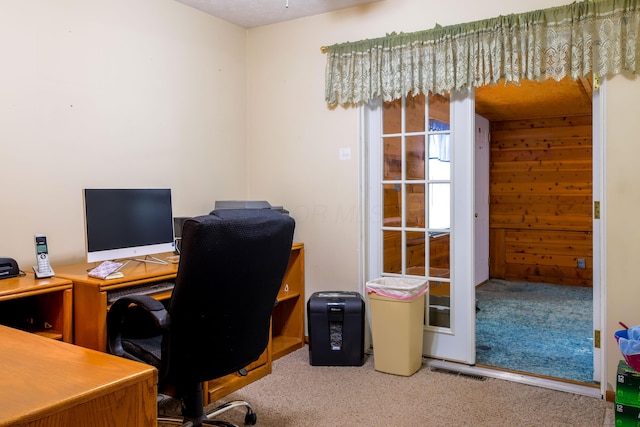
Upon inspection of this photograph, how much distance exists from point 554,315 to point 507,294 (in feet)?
3.38

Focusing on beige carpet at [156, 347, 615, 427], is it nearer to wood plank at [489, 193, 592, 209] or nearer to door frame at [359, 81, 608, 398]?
door frame at [359, 81, 608, 398]

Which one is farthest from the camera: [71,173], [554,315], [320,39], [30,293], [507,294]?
[507,294]

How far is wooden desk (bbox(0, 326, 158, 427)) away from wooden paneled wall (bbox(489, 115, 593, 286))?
6460mm

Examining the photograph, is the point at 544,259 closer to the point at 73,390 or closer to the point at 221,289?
the point at 221,289

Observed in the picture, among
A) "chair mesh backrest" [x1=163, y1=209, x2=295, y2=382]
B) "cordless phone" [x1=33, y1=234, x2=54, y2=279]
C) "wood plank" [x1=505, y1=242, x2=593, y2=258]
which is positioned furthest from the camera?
"wood plank" [x1=505, y1=242, x2=593, y2=258]

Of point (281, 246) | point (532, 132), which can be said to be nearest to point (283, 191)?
point (281, 246)

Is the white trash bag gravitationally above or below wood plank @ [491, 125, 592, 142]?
below

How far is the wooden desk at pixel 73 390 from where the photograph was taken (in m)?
1.01

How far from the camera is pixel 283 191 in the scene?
401cm

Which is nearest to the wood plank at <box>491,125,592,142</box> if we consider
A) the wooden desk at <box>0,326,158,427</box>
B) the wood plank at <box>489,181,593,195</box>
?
the wood plank at <box>489,181,593,195</box>

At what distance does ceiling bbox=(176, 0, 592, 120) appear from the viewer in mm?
3566

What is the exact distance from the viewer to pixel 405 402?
2.83 m

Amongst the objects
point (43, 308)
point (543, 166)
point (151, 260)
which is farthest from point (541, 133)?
point (43, 308)

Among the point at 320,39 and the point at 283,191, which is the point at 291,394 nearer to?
the point at 283,191
